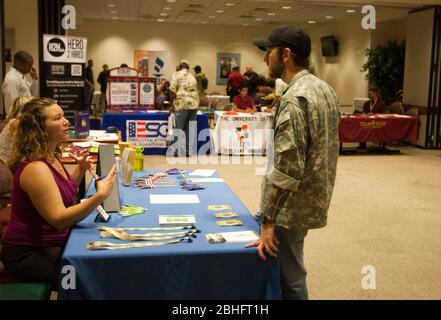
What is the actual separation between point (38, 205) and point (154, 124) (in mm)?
6196

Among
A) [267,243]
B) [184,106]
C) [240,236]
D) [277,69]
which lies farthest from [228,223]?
[184,106]

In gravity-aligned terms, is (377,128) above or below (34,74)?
below

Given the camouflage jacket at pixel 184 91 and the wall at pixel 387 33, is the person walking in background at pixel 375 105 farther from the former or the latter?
the camouflage jacket at pixel 184 91

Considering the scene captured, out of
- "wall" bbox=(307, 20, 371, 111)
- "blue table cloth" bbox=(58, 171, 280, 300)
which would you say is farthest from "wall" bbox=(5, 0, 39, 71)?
"blue table cloth" bbox=(58, 171, 280, 300)

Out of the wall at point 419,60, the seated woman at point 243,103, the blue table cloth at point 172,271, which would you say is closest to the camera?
the blue table cloth at point 172,271

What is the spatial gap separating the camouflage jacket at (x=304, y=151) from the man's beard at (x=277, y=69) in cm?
8

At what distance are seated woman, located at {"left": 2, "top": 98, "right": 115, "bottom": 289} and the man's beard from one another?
82cm

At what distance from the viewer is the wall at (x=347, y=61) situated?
46.2ft

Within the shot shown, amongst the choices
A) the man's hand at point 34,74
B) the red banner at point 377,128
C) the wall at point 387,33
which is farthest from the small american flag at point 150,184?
the wall at point 387,33

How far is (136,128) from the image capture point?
26.8ft

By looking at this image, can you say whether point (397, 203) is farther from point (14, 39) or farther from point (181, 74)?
point (14, 39)

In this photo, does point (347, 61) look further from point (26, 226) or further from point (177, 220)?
point (26, 226)

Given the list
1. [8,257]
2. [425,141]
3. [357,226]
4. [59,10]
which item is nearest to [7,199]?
[8,257]
